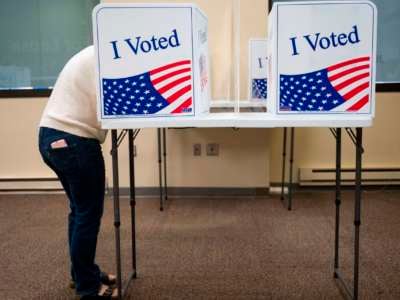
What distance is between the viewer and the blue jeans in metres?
1.62

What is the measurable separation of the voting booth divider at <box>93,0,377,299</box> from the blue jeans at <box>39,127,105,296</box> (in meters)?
0.20

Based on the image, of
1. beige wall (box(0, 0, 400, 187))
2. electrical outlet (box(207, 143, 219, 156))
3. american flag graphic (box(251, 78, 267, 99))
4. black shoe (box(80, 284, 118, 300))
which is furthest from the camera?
electrical outlet (box(207, 143, 219, 156))

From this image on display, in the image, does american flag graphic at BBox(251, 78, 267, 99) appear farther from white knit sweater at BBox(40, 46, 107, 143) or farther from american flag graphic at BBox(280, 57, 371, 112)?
white knit sweater at BBox(40, 46, 107, 143)

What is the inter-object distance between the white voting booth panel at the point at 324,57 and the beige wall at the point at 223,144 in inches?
78.6

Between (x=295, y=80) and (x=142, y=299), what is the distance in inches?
45.6

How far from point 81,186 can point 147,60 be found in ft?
1.83

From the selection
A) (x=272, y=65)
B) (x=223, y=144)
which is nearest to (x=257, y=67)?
(x=223, y=144)

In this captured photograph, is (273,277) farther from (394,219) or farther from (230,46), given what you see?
(230,46)

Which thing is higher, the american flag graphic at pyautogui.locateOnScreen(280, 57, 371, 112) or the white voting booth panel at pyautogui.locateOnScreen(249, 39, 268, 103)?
the white voting booth panel at pyautogui.locateOnScreen(249, 39, 268, 103)

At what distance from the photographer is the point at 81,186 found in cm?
164

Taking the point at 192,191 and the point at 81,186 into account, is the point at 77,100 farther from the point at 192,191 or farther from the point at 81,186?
the point at 192,191

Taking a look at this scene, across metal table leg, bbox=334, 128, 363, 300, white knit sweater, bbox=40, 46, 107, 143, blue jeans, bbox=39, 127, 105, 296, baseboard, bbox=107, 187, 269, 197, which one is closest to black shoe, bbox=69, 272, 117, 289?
blue jeans, bbox=39, 127, 105, 296

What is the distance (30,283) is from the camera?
2062 mm

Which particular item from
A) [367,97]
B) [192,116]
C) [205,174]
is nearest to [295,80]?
[367,97]
